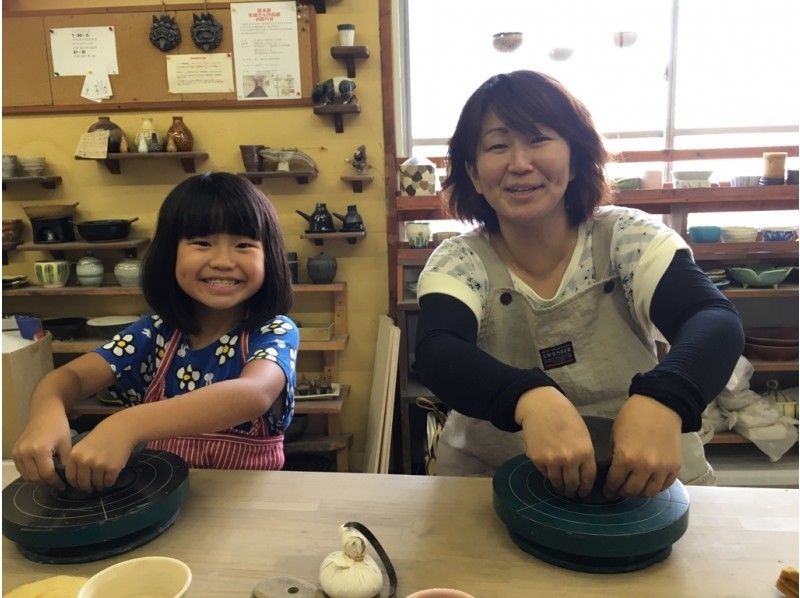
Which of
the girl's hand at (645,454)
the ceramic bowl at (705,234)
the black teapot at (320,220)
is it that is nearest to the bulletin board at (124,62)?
the black teapot at (320,220)

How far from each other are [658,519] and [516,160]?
624mm

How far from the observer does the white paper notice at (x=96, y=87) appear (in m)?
2.59

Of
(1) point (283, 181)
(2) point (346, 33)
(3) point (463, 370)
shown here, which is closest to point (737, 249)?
(2) point (346, 33)

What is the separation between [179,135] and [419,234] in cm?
105

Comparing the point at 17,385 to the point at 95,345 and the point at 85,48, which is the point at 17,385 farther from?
the point at 85,48

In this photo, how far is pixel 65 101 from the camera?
8.63ft

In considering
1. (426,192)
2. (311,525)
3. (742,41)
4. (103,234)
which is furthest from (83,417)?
(742,41)

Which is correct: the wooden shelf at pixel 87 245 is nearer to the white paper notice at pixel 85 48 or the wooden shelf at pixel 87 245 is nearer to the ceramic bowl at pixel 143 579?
the white paper notice at pixel 85 48

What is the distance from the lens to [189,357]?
50.2 inches

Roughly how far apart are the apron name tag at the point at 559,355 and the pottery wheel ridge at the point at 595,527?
407mm

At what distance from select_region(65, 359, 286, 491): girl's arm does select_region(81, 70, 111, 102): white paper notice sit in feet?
6.56

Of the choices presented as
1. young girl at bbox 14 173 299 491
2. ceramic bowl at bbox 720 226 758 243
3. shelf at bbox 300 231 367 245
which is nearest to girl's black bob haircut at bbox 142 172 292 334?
young girl at bbox 14 173 299 491

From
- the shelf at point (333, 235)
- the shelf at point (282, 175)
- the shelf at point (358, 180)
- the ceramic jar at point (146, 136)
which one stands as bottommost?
the shelf at point (333, 235)

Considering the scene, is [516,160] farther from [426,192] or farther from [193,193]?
[426,192]
